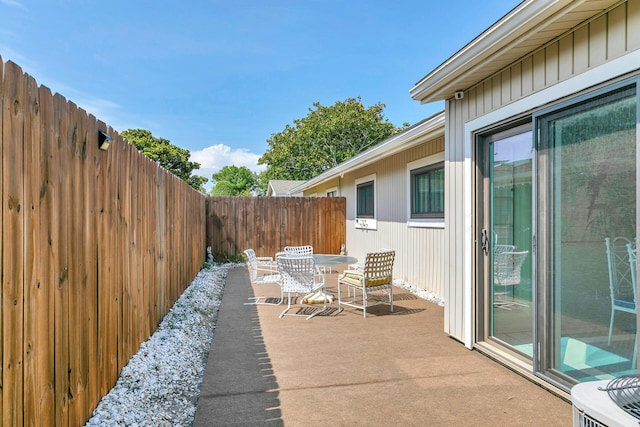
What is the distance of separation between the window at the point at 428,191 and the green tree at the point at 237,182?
46840 mm

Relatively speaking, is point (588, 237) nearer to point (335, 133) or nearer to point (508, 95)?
point (508, 95)

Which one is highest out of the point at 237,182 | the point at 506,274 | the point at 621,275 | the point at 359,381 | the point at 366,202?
the point at 237,182

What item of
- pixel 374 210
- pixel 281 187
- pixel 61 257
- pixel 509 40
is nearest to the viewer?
pixel 61 257

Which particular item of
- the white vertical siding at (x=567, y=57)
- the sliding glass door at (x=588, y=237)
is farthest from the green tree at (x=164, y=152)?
the sliding glass door at (x=588, y=237)

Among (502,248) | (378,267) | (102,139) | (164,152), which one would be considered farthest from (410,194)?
(164,152)

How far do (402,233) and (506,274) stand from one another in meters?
4.27

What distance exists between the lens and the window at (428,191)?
6219 millimetres

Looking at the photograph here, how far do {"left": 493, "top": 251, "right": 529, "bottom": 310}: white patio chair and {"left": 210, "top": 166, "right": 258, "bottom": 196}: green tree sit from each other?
50.3 metres

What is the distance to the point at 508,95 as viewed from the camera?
3303mm

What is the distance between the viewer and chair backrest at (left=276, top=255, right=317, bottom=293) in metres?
5.35

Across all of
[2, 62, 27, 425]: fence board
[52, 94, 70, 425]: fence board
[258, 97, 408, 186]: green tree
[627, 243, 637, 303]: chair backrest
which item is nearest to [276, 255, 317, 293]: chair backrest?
[52, 94, 70, 425]: fence board

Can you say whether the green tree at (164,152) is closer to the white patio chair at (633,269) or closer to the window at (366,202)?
the window at (366,202)

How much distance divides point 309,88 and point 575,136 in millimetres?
25180

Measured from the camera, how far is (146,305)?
3715 mm
